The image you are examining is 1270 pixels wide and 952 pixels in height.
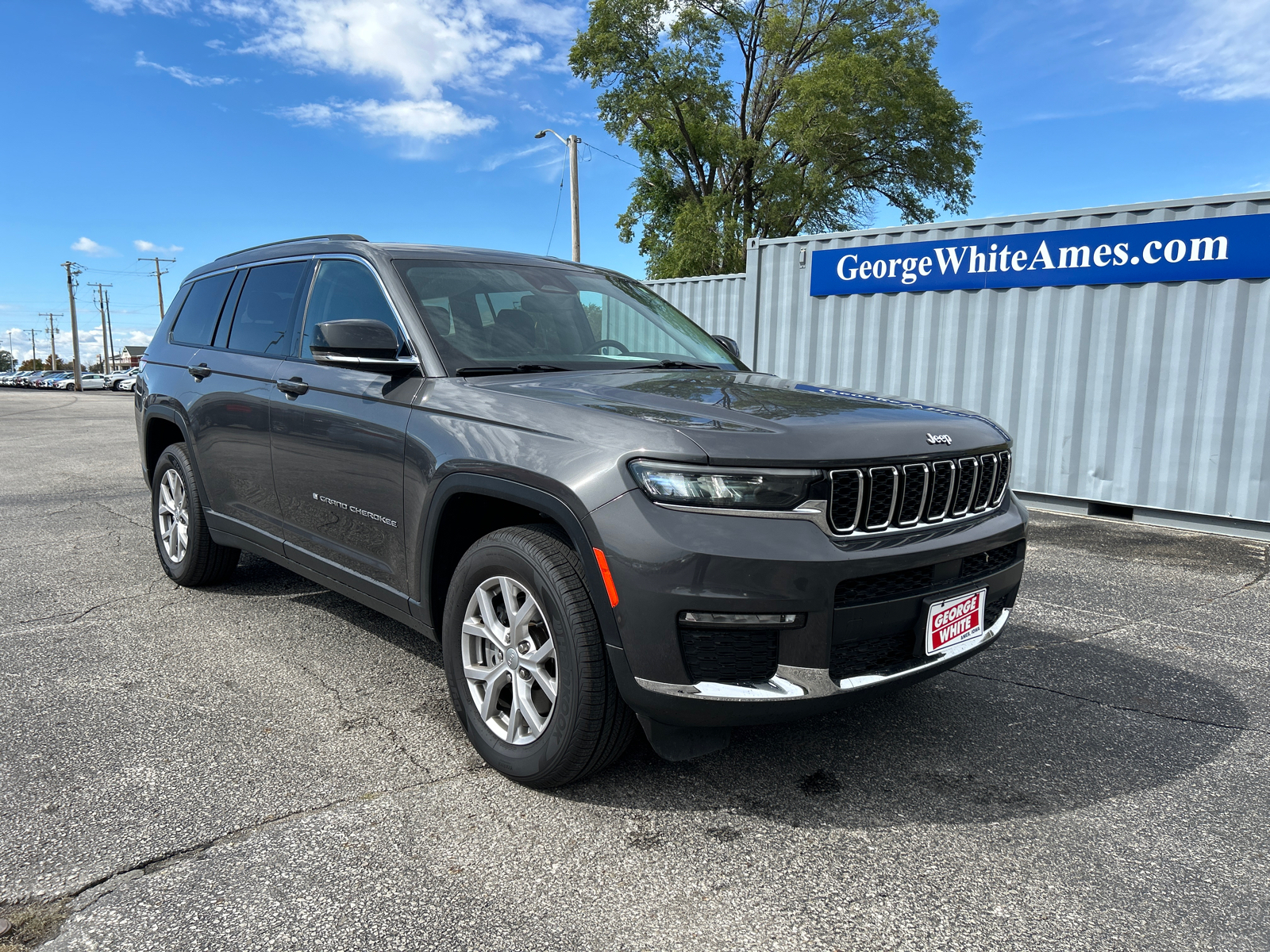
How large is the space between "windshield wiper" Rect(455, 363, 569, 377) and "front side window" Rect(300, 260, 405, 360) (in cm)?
32

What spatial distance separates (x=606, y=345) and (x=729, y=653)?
176 cm

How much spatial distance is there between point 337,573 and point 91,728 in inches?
39.3

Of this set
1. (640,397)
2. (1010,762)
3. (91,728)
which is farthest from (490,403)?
(1010,762)

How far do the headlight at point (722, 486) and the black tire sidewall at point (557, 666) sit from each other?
0.44 metres

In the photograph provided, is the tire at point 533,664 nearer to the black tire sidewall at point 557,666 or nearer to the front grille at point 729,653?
the black tire sidewall at point 557,666

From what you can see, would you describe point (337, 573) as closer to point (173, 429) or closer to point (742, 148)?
point (173, 429)

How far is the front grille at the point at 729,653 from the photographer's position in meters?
2.34

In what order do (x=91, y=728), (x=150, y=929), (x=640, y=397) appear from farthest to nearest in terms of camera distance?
(x=91, y=728), (x=640, y=397), (x=150, y=929)

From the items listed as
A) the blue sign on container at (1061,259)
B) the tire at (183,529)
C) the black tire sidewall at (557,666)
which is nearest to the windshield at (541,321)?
the black tire sidewall at (557,666)

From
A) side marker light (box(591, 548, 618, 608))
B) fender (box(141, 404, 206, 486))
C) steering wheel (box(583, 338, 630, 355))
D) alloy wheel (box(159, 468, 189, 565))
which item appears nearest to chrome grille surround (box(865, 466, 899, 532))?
side marker light (box(591, 548, 618, 608))

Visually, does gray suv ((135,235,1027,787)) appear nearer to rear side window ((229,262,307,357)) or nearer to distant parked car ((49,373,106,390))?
rear side window ((229,262,307,357))

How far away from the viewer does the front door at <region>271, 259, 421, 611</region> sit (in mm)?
3250

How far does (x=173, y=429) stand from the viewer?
522 centimetres

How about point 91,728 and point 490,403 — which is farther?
point 91,728
